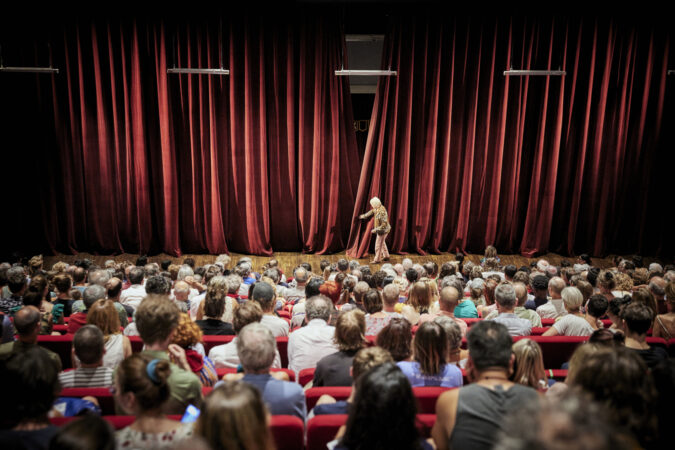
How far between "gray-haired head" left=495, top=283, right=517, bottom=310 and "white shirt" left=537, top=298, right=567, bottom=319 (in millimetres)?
1169

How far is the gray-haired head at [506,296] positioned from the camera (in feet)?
14.3

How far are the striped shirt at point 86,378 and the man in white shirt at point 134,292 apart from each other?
232cm

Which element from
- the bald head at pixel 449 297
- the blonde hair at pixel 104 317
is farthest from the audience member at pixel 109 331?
the bald head at pixel 449 297

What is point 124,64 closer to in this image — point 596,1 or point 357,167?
point 357,167

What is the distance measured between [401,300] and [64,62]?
28.3 feet

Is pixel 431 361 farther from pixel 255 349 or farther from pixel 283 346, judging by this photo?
pixel 283 346

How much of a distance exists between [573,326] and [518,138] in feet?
23.8

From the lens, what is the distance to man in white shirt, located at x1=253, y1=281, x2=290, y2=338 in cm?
427

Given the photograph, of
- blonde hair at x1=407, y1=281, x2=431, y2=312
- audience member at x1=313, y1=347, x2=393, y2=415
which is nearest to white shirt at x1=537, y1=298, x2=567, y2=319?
blonde hair at x1=407, y1=281, x2=431, y2=312

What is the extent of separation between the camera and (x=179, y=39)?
10055mm

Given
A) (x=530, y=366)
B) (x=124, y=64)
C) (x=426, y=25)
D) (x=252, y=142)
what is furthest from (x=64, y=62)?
(x=530, y=366)

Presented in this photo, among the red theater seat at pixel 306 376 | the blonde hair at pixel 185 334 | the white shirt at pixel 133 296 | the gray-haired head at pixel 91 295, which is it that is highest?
the blonde hair at pixel 185 334

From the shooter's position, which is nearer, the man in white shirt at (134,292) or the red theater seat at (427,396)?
the red theater seat at (427,396)

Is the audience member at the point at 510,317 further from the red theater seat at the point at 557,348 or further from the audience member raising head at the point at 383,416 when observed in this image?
the audience member raising head at the point at 383,416
